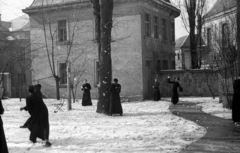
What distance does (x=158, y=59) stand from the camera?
90.0 ft

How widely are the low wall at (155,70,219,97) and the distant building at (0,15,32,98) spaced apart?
34.1ft

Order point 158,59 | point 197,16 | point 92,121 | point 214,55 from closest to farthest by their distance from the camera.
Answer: point 92,121, point 214,55, point 158,59, point 197,16

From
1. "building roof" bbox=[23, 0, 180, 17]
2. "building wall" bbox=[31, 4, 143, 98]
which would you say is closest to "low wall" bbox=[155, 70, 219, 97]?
"building wall" bbox=[31, 4, 143, 98]

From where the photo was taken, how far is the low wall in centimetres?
2619

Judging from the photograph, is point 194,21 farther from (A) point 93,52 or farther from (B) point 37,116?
(B) point 37,116

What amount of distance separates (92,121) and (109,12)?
5.42 meters

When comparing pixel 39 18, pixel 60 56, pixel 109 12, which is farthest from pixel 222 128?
pixel 39 18

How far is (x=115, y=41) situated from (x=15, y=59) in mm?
7631

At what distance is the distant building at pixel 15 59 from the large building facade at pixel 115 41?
5.85ft

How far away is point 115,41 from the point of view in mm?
24312

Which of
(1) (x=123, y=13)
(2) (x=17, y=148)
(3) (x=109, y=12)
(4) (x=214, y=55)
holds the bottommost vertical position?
(2) (x=17, y=148)

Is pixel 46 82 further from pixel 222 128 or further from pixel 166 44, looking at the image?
pixel 222 128

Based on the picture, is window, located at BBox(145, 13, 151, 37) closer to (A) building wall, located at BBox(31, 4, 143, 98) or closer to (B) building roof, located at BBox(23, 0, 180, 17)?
(B) building roof, located at BBox(23, 0, 180, 17)

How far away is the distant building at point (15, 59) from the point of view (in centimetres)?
2048
